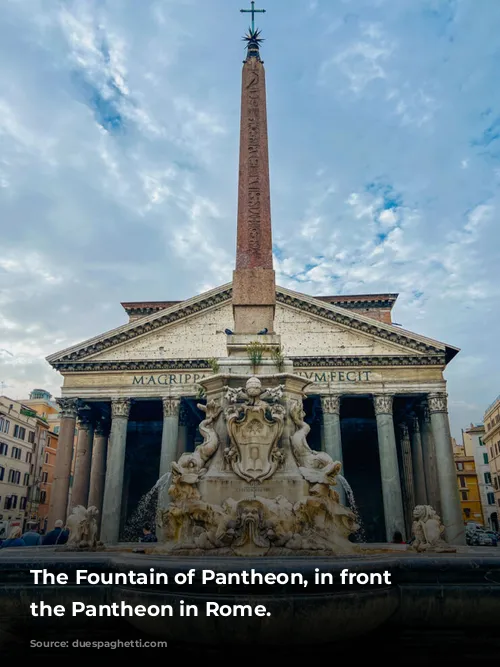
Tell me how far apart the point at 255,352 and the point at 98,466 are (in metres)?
29.1

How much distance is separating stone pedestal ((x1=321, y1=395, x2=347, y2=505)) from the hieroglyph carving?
18.8 m

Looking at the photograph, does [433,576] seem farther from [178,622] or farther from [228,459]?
[228,459]

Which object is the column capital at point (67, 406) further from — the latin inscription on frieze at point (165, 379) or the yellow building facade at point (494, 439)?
the yellow building facade at point (494, 439)

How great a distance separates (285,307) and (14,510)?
106 feet

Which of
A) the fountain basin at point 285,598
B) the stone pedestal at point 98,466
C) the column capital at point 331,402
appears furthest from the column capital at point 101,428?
the fountain basin at point 285,598

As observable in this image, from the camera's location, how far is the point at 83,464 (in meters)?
30.6

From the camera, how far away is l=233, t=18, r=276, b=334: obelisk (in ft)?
27.7

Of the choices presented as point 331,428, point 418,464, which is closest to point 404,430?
point 418,464

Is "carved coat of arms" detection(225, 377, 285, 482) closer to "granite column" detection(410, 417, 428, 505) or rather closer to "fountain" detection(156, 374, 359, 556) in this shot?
"fountain" detection(156, 374, 359, 556)

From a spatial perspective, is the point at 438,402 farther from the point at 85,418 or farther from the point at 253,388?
the point at 253,388

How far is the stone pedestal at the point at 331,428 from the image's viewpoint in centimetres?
2631

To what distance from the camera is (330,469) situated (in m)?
6.54

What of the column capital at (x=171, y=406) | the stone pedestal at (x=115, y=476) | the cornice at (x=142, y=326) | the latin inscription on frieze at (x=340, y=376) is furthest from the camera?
the cornice at (x=142, y=326)

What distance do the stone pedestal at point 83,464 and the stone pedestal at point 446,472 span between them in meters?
18.5
